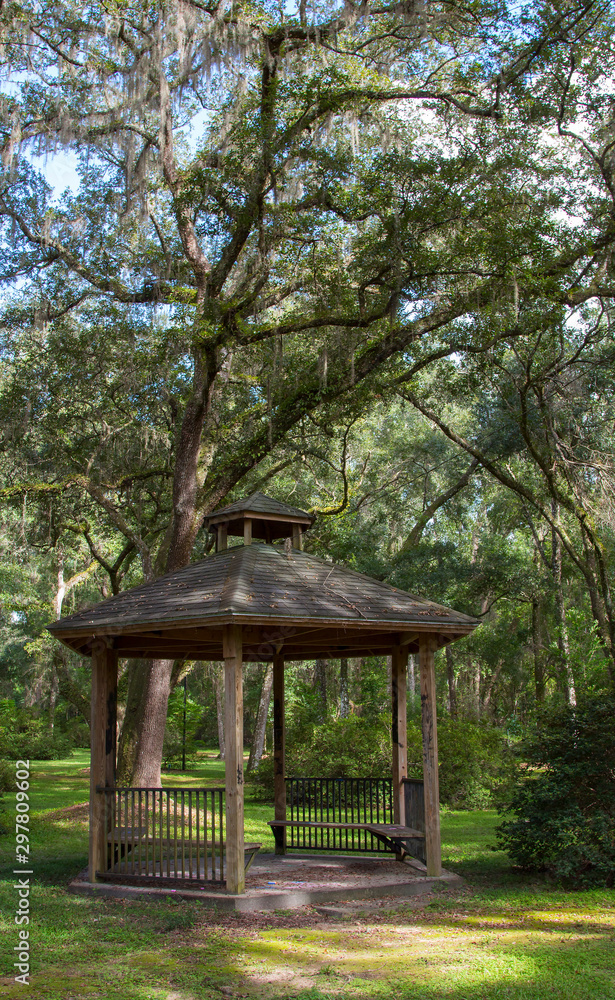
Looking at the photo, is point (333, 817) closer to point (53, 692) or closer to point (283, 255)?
point (283, 255)

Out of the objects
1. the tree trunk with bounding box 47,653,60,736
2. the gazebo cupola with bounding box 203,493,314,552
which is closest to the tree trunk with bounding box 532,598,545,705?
the gazebo cupola with bounding box 203,493,314,552

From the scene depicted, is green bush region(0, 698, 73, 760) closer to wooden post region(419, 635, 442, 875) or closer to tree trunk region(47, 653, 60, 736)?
tree trunk region(47, 653, 60, 736)

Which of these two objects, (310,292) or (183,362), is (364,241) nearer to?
(310,292)

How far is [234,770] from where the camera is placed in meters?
7.19

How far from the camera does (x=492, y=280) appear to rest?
1148cm

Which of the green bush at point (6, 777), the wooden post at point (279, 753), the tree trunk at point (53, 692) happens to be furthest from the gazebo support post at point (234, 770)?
the tree trunk at point (53, 692)

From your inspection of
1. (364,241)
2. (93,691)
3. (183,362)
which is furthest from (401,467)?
(93,691)

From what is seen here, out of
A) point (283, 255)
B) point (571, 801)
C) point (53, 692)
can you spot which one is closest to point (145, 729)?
point (571, 801)

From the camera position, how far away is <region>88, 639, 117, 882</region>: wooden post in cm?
797

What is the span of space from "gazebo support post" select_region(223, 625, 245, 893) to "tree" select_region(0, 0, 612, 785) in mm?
5829

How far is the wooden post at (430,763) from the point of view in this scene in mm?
8039

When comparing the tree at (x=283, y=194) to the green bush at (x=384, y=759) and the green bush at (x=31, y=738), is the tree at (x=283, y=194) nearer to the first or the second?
the green bush at (x=384, y=759)

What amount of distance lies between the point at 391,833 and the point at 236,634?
3065mm

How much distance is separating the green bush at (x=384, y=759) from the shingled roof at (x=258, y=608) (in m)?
7.28
